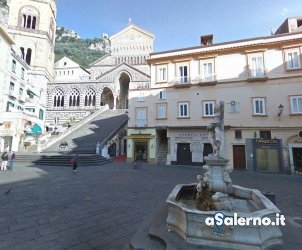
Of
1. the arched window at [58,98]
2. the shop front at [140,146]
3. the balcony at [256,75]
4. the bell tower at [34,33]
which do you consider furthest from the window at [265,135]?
the bell tower at [34,33]

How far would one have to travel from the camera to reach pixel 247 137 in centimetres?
1936

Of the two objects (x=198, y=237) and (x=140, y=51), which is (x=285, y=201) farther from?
(x=140, y=51)

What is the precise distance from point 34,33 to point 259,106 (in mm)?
49118

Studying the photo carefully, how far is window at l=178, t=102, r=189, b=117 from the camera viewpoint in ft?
70.7

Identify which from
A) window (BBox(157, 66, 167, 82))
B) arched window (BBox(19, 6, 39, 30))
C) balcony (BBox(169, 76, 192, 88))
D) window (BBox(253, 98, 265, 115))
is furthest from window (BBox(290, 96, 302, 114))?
arched window (BBox(19, 6, 39, 30))

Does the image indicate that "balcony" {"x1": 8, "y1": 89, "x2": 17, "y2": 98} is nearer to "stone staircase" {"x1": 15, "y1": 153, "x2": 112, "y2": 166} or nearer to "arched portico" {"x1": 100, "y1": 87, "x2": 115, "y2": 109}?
"stone staircase" {"x1": 15, "y1": 153, "x2": 112, "y2": 166}

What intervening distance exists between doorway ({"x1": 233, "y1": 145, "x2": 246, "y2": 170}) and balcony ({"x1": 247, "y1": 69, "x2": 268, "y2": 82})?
265 inches

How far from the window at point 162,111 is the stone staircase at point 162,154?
3.68m

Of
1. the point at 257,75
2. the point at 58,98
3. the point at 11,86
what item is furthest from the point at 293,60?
the point at 58,98

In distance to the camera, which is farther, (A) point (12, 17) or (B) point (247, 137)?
(A) point (12, 17)

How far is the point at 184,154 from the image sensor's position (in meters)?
21.8

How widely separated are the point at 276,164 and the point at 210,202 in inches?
674

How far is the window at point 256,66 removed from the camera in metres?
19.5

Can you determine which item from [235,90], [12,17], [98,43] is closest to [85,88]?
[12,17]
